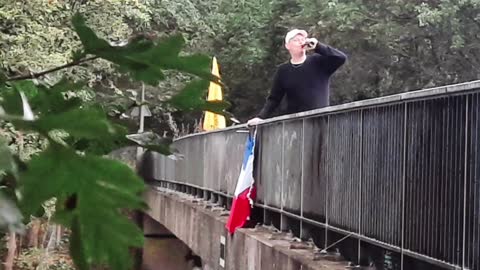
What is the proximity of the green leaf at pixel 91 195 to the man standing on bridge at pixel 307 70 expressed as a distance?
252 inches

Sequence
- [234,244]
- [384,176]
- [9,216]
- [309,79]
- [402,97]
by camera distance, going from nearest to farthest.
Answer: [9,216], [402,97], [384,176], [309,79], [234,244]

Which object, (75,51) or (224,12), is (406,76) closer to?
(224,12)

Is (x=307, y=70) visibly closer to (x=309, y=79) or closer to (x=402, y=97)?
(x=309, y=79)

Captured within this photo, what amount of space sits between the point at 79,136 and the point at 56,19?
1565cm

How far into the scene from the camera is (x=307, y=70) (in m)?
7.18

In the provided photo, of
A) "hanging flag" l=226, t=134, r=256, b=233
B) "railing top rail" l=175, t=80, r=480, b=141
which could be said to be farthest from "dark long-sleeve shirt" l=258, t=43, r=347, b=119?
"hanging flag" l=226, t=134, r=256, b=233

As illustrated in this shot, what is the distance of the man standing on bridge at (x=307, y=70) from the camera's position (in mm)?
7108

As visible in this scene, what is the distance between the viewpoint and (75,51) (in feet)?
2.80

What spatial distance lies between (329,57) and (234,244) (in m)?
2.27

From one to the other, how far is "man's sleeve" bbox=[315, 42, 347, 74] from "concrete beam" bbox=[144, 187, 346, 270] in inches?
52.2

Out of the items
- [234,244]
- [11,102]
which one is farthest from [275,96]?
[11,102]

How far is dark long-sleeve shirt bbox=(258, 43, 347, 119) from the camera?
7117mm

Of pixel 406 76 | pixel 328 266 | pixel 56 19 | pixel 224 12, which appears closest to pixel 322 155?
pixel 328 266

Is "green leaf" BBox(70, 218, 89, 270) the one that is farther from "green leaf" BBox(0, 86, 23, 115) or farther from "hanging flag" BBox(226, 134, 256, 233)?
"hanging flag" BBox(226, 134, 256, 233)
